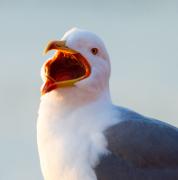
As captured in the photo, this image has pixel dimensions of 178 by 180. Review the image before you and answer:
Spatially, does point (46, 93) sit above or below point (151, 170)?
above

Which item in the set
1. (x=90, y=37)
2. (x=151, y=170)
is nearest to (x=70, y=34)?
(x=90, y=37)

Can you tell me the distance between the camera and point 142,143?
7.55 metres

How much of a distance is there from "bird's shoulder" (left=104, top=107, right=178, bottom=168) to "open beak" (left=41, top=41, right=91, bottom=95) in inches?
18.5

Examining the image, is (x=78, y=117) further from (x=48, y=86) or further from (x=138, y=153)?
(x=138, y=153)

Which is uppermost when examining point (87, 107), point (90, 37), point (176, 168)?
point (90, 37)

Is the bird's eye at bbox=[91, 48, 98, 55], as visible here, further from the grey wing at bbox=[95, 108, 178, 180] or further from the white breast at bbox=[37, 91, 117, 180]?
the grey wing at bbox=[95, 108, 178, 180]

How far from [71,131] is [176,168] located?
0.87m

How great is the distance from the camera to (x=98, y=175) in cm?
730

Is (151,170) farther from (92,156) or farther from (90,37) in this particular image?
(90,37)

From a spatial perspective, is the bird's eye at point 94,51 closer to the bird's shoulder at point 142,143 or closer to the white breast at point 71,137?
the white breast at point 71,137

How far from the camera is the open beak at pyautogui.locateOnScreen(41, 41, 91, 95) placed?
741cm

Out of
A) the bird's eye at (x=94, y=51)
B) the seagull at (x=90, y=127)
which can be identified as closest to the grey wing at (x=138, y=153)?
the seagull at (x=90, y=127)

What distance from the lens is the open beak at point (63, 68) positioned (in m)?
7.41

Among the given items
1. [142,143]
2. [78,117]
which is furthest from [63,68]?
[142,143]
